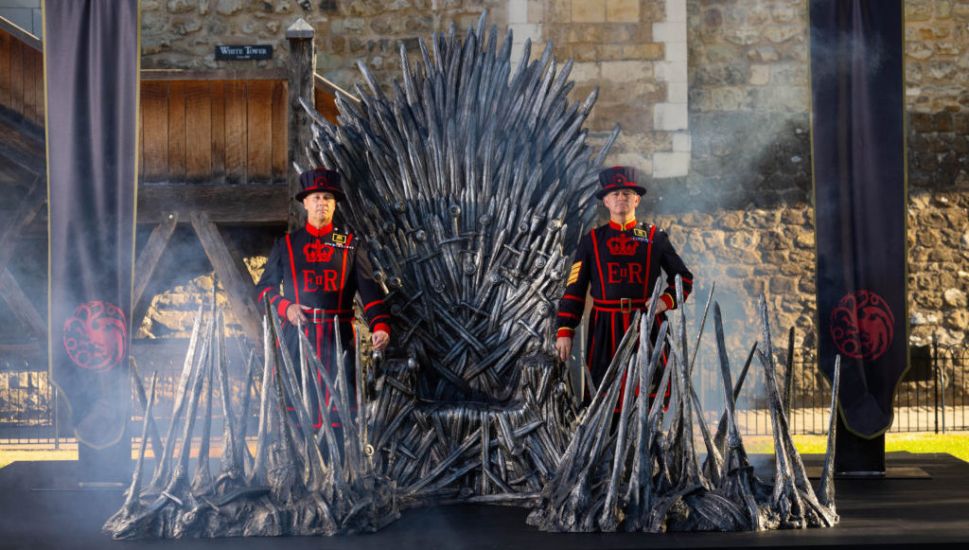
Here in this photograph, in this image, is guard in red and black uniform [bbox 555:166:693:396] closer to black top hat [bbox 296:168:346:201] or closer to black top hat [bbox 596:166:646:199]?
black top hat [bbox 596:166:646:199]

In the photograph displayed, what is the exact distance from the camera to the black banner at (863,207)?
5.21 meters

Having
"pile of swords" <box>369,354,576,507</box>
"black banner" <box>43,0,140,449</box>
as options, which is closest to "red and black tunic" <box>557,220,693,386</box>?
"pile of swords" <box>369,354,576,507</box>

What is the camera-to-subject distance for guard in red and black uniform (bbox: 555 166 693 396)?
4.87 meters

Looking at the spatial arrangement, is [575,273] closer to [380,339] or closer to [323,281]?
[380,339]

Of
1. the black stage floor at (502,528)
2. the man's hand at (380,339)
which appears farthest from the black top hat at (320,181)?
the black stage floor at (502,528)

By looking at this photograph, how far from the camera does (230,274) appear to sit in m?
7.57

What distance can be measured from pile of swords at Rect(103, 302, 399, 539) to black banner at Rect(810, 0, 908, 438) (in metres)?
2.21

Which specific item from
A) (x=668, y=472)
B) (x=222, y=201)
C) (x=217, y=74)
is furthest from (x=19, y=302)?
(x=668, y=472)

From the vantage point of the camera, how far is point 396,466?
4.57m

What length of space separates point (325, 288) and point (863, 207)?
2.29 m

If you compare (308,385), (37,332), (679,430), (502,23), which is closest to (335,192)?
(308,385)

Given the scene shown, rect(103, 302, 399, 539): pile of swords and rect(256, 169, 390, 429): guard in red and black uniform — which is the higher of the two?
rect(256, 169, 390, 429): guard in red and black uniform

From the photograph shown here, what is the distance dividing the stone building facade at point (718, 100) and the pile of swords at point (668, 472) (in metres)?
5.17

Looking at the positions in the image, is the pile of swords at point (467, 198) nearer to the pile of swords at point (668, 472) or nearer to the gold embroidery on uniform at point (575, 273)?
the gold embroidery on uniform at point (575, 273)
